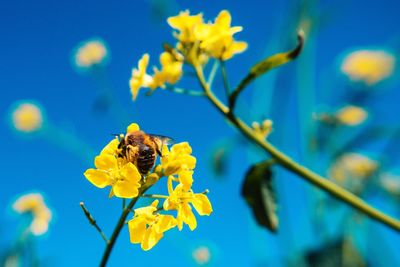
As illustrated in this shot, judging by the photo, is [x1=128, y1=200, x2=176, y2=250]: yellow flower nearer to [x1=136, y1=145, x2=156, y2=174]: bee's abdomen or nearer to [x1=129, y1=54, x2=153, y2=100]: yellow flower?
[x1=136, y1=145, x2=156, y2=174]: bee's abdomen

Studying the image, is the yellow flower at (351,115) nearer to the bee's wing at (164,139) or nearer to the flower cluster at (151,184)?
the bee's wing at (164,139)

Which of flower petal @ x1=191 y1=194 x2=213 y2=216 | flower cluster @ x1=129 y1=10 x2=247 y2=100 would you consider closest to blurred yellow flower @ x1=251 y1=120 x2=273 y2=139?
flower cluster @ x1=129 y1=10 x2=247 y2=100

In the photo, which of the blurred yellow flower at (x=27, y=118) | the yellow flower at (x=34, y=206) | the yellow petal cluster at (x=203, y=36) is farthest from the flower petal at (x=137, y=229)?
the blurred yellow flower at (x=27, y=118)

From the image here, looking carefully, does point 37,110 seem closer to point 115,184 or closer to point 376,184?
point 376,184

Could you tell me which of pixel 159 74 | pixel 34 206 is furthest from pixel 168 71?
pixel 34 206

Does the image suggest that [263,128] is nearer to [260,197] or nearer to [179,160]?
[260,197]
